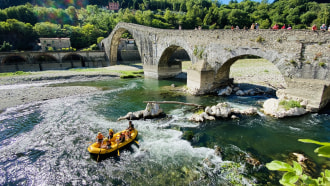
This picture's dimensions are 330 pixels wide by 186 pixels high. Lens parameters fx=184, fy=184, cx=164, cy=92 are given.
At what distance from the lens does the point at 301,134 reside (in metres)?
11.4

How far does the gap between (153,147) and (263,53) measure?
1236 centimetres

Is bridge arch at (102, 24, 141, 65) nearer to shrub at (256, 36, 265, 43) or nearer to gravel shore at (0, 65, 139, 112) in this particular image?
gravel shore at (0, 65, 139, 112)

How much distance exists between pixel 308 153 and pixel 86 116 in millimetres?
15150

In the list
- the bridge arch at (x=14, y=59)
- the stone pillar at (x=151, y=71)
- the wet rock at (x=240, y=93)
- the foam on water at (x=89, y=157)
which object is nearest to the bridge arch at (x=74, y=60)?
the bridge arch at (x=14, y=59)

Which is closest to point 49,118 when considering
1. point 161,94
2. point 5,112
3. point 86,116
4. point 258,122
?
point 86,116

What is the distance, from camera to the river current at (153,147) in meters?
8.52

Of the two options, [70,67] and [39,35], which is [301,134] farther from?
[39,35]

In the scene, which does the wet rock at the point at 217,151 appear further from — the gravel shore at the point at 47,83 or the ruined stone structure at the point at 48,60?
the ruined stone structure at the point at 48,60

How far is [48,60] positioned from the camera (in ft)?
146

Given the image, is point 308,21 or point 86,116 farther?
point 308,21

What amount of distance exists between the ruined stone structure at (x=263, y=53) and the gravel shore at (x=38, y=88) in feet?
42.7

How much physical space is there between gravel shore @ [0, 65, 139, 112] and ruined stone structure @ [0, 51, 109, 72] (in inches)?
327

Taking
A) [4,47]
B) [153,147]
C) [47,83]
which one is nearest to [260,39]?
[153,147]

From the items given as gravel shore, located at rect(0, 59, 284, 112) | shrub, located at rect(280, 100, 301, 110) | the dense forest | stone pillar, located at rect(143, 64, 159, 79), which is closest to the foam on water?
gravel shore, located at rect(0, 59, 284, 112)
